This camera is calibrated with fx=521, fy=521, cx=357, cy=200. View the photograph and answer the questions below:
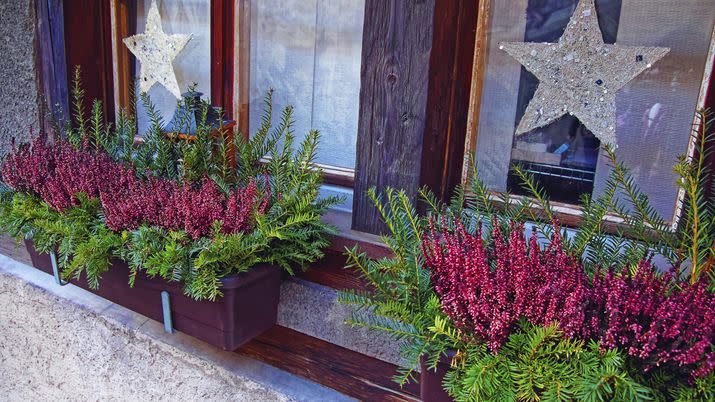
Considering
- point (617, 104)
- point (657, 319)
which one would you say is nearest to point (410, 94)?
point (617, 104)

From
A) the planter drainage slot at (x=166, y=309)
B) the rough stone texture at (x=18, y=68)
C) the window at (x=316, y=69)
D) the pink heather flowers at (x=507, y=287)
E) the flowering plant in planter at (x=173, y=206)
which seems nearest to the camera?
the pink heather flowers at (x=507, y=287)

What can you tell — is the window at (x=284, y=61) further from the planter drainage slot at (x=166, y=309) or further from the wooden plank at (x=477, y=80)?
the planter drainage slot at (x=166, y=309)

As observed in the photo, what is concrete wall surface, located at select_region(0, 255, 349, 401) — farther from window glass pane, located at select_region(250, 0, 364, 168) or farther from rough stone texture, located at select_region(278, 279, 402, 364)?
window glass pane, located at select_region(250, 0, 364, 168)

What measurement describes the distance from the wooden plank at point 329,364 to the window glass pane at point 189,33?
1.06m

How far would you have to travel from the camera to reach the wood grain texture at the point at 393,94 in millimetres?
1431

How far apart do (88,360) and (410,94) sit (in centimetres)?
168

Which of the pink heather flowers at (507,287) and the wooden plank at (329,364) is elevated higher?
the pink heather flowers at (507,287)

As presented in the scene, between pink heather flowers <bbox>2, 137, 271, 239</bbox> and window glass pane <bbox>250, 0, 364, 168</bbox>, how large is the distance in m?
0.55

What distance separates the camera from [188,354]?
178cm

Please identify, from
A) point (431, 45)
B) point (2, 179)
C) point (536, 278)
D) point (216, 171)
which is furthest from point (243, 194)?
point (2, 179)

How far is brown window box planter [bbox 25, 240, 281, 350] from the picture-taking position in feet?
4.88

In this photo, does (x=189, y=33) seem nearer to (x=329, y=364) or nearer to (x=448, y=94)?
(x=448, y=94)

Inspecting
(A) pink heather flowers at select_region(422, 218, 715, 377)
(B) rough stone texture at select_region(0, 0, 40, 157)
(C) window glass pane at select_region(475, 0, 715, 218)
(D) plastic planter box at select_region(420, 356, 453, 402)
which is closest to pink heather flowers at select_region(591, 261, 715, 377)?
(A) pink heather flowers at select_region(422, 218, 715, 377)

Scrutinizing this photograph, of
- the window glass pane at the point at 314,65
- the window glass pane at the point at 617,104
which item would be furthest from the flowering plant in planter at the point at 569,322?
the window glass pane at the point at 314,65
